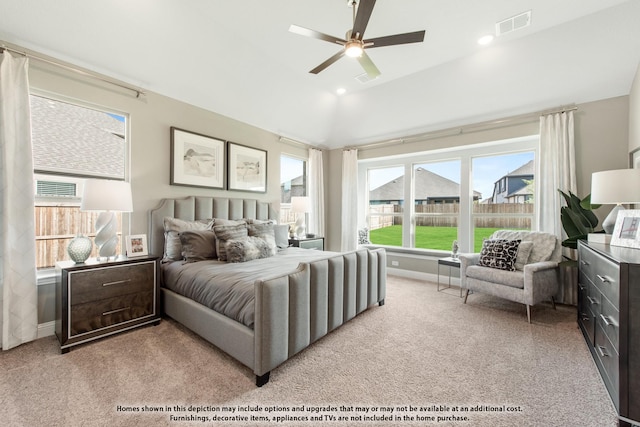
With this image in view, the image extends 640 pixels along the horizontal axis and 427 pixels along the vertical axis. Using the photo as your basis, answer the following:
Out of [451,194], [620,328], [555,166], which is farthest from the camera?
[451,194]

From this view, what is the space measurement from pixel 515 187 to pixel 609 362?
3.17 metres

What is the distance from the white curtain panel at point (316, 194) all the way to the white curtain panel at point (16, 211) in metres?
3.95

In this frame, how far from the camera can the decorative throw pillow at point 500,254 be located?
3217mm

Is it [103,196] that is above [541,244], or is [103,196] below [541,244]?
above

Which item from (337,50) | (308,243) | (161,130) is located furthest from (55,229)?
(337,50)

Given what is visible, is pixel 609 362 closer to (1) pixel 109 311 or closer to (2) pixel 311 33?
(2) pixel 311 33

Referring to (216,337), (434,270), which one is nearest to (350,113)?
(434,270)

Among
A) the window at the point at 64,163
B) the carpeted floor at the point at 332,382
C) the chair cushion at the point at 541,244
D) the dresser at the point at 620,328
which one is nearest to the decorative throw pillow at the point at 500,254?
the chair cushion at the point at 541,244

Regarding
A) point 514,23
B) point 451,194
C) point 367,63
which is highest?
point 514,23

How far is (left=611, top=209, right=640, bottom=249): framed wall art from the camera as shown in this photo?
1.95 m

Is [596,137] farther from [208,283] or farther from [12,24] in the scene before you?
[12,24]

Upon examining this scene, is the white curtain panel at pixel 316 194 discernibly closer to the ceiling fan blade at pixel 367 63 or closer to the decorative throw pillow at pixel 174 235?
the decorative throw pillow at pixel 174 235

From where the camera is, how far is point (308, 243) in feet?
15.2

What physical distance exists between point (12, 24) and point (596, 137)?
619 cm
